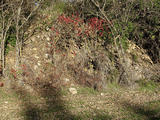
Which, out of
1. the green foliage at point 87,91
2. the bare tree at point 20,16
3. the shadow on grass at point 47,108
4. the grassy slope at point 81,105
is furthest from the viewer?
the bare tree at point 20,16

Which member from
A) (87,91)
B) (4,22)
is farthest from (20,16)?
(87,91)

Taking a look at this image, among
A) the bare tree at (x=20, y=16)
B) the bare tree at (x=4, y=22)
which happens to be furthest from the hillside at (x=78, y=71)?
the bare tree at (x=4, y=22)

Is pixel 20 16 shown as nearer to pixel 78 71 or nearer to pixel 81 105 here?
pixel 78 71

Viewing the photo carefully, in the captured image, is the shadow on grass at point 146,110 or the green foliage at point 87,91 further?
the green foliage at point 87,91

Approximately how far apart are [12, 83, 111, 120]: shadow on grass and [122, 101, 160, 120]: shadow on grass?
37.3 inches

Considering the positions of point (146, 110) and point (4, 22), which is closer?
point (146, 110)

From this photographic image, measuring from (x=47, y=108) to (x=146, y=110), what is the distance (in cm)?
288

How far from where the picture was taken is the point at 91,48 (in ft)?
26.0

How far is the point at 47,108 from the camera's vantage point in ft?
16.3

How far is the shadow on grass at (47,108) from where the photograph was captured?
14.2 ft

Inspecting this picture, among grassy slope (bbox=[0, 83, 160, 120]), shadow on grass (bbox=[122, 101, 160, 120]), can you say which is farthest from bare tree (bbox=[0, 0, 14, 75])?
shadow on grass (bbox=[122, 101, 160, 120])

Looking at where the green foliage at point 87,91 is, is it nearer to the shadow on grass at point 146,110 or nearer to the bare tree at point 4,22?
the shadow on grass at point 146,110

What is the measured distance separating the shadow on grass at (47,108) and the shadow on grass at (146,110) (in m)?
0.95

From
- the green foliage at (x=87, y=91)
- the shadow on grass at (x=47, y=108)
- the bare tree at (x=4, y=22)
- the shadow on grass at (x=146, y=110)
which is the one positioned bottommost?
the shadow on grass at (x=146, y=110)
